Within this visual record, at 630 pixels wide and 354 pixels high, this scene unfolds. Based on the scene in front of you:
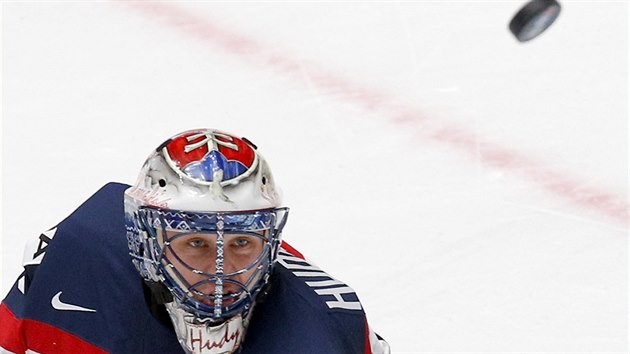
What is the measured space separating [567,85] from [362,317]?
2.33 meters

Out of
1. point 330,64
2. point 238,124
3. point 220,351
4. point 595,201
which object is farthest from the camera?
point 330,64

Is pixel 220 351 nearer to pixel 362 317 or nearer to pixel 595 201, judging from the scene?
pixel 362 317

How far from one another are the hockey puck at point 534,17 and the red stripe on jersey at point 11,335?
172 cm

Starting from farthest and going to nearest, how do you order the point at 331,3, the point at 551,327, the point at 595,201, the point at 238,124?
the point at 331,3 < the point at 238,124 < the point at 595,201 < the point at 551,327

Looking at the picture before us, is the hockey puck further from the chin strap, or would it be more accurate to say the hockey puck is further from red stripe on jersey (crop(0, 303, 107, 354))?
red stripe on jersey (crop(0, 303, 107, 354))

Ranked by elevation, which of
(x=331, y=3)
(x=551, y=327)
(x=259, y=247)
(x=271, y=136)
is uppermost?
(x=331, y=3)

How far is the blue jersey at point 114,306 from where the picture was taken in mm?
3137

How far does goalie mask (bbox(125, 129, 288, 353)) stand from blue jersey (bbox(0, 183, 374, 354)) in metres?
0.07

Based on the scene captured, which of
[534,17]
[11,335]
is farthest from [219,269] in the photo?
[534,17]

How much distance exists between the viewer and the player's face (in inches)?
119

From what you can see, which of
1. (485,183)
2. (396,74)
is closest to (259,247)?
(485,183)

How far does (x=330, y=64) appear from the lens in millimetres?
5457

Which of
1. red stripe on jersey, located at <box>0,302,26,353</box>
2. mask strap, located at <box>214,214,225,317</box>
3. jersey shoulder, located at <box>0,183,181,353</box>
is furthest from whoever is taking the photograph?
red stripe on jersey, located at <box>0,302,26,353</box>

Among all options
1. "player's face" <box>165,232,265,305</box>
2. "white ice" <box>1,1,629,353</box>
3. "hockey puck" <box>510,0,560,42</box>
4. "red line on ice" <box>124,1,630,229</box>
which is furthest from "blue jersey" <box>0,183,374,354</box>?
"red line on ice" <box>124,1,630,229</box>
